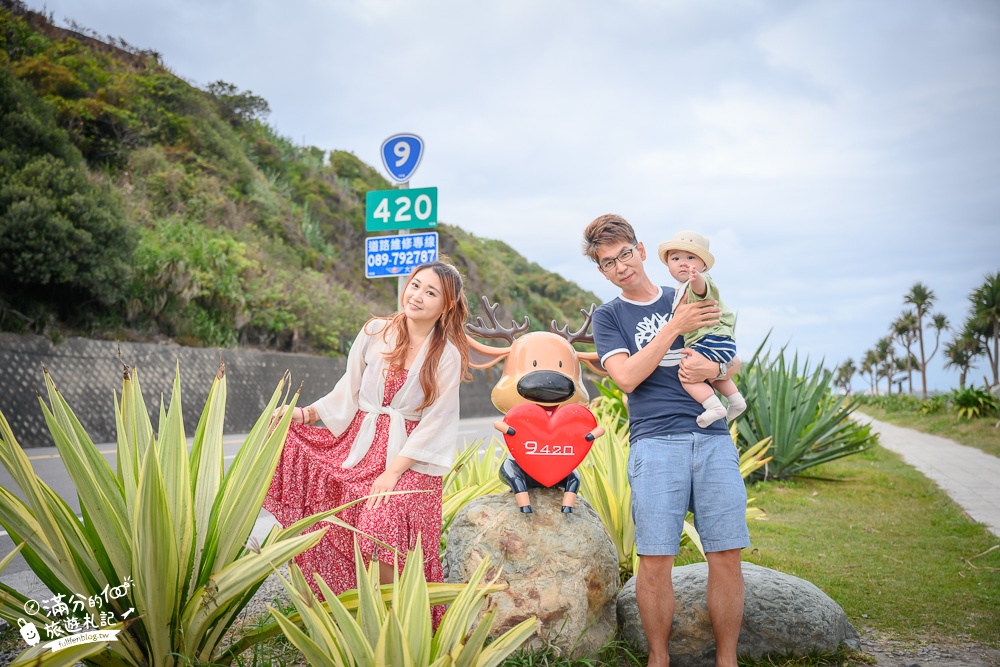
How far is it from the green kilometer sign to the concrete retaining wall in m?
2.31

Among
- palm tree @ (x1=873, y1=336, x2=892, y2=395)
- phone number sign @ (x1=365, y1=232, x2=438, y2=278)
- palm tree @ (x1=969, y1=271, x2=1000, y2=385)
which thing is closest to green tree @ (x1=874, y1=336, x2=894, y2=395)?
palm tree @ (x1=873, y1=336, x2=892, y2=395)

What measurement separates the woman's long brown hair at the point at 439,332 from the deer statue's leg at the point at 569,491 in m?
0.62

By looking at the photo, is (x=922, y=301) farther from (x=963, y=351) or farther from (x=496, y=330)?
(x=496, y=330)

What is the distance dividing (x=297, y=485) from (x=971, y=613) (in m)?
3.49

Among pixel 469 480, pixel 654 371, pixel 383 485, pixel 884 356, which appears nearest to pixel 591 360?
pixel 654 371

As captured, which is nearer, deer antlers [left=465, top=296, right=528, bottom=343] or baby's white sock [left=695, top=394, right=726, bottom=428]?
baby's white sock [left=695, top=394, right=726, bottom=428]

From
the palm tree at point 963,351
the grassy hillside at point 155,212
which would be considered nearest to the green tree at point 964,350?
the palm tree at point 963,351

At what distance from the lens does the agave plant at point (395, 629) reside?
194cm

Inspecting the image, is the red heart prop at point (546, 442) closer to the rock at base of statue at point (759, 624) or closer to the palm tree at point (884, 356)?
the rock at base of statue at point (759, 624)

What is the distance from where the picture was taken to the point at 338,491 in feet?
9.14

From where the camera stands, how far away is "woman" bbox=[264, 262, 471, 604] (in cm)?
267

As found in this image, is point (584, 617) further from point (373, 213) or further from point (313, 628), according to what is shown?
point (373, 213)

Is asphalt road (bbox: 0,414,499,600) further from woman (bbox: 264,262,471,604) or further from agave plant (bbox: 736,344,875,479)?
agave plant (bbox: 736,344,875,479)

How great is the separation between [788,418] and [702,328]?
6162mm
